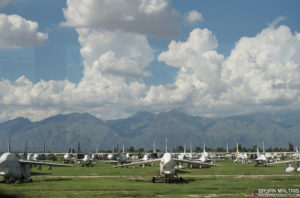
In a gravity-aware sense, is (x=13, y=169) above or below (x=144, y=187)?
above

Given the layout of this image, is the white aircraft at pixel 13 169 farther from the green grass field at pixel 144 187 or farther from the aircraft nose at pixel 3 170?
the green grass field at pixel 144 187

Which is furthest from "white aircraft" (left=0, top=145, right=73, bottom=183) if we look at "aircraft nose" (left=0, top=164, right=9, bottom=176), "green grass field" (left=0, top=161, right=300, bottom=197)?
"green grass field" (left=0, top=161, right=300, bottom=197)

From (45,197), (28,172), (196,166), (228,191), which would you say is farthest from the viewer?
(196,166)

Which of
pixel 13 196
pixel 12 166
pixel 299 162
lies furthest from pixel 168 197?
pixel 299 162

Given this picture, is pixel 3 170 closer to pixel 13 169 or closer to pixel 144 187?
pixel 13 169

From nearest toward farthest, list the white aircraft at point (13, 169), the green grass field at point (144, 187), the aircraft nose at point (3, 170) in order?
the green grass field at point (144, 187) < the aircraft nose at point (3, 170) < the white aircraft at point (13, 169)

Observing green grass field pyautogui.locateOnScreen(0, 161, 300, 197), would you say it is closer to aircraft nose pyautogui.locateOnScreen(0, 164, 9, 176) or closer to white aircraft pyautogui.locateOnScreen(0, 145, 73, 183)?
aircraft nose pyautogui.locateOnScreen(0, 164, 9, 176)

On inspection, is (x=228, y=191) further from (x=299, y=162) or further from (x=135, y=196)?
(x=299, y=162)

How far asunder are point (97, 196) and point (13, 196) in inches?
955

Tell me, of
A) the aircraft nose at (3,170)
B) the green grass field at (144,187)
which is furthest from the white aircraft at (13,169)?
the green grass field at (144,187)

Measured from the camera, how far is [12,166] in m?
38.2

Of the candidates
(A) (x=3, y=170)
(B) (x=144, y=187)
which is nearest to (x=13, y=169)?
(A) (x=3, y=170)

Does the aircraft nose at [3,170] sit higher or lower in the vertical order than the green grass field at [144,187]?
higher

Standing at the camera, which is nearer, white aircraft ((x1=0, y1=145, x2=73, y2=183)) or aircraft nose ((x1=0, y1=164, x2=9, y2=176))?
aircraft nose ((x1=0, y1=164, x2=9, y2=176))
